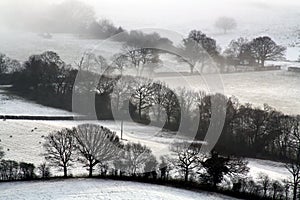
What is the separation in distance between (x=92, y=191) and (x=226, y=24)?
5621 centimetres

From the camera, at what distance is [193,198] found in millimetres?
20328

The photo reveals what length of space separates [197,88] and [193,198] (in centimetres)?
1958

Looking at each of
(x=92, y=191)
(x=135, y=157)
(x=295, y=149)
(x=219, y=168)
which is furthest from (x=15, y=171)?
(x=295, y=149)

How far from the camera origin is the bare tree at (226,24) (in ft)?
235

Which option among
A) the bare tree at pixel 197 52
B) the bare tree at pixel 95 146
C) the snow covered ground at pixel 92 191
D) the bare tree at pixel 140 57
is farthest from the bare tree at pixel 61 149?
the bare tree at pixel 197 52

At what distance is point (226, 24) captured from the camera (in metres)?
71.8

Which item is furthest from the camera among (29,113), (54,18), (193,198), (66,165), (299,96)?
(54,18)

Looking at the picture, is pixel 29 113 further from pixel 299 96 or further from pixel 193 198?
pixel 299 96

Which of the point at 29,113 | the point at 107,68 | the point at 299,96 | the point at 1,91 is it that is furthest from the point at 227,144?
the point at 1,91

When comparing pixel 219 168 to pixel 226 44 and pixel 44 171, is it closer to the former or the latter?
pixel 44 171

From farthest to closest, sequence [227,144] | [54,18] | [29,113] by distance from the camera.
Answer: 1. [54,18]
2. [29,113]
3. [227,144]

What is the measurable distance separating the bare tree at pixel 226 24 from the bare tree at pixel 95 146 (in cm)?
5071

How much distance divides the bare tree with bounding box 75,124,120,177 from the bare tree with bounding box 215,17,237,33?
5071 centimetres

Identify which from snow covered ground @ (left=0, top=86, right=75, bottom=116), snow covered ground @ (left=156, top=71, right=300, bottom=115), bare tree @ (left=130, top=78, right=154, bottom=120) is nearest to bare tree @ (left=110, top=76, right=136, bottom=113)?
bare tree @ (left=130, top=78, right=154, bottom=120)
